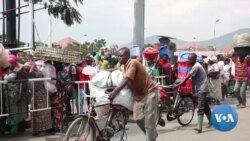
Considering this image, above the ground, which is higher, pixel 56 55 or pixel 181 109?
pixel 56 55

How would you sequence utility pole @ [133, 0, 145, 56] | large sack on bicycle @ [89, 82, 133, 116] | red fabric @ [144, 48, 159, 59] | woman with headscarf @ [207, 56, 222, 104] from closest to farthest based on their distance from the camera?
large sack on bicycle @ [89, 82, 133, 116] → red fabric @ [144, 48, 159, 59] → utility pole @ [133, 0, 145, 56] → woman with headscarf @ [207, 56, 222, 104]

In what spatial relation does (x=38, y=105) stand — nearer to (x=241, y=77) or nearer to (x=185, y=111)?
(x=185, y=111)

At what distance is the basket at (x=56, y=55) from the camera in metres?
9.21

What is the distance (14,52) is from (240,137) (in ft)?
18.1

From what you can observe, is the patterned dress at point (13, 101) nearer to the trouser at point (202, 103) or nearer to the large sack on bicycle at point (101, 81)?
the large sack on bicycle at point (101, 81)

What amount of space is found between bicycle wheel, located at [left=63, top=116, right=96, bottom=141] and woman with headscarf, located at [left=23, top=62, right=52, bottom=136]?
229 centimetres

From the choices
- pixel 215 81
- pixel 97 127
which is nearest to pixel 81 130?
pixel 97 127

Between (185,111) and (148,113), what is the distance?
3915mm

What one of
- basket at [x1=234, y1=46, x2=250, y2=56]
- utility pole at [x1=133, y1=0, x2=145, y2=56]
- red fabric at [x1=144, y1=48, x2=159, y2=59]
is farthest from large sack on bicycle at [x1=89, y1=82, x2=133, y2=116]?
basket at [x1=234, y1=46, x2=250, y2=56]

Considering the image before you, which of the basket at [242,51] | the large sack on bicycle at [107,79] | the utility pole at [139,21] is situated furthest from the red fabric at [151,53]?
the large sack on bicycle at [107,79]

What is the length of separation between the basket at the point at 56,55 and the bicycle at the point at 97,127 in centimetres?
176

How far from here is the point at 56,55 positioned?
938 centimetres

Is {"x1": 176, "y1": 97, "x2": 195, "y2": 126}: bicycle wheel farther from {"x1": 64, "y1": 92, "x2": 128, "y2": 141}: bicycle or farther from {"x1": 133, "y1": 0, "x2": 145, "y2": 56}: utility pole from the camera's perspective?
{"x1": 133, "y1": 0, "x2": 145, "y2": 56}: utility pole

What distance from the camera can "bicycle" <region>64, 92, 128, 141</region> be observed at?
7016 millimetres
